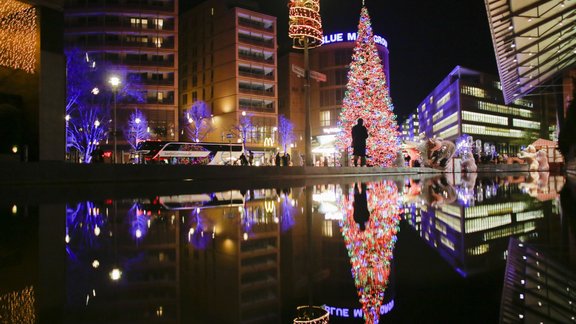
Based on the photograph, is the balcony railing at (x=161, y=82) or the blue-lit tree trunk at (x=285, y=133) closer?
the balcony railing at (x=161, y=82)

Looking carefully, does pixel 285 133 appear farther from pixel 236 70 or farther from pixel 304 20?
pixel 304 20

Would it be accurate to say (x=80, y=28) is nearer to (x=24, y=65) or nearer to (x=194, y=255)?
→ (x=24, y=65)

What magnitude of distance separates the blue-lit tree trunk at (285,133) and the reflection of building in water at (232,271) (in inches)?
3195

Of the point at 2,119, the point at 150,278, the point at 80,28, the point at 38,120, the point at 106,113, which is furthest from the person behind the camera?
the point at 80,28

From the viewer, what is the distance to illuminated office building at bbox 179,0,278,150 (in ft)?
256

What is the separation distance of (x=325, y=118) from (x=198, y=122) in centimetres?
3022

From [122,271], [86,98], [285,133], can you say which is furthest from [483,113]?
[122,271]

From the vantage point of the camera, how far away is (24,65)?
1750cm

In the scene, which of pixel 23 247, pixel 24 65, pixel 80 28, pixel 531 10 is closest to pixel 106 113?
pixel 80 28

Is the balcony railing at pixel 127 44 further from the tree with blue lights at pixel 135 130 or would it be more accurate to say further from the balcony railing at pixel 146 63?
the tree with blue lights at pixel 135 130

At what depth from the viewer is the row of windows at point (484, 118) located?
348ft

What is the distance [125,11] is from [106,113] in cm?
2867

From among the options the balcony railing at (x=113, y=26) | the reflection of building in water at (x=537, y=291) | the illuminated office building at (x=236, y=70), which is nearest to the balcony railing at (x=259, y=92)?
the illuminated office building at (x=236, y=70)

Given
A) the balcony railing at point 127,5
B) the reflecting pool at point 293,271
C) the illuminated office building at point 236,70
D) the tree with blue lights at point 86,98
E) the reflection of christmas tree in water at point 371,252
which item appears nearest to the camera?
the reflecting pool at point 293,271
